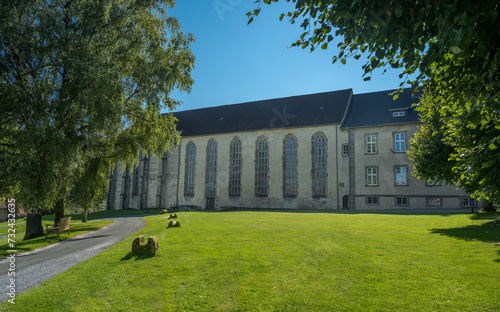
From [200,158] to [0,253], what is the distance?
32743mm

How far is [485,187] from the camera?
440 inches

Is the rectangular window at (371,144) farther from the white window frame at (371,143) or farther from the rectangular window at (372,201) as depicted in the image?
the rectangular window at (372,201)

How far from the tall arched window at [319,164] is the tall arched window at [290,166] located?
255 centimetres

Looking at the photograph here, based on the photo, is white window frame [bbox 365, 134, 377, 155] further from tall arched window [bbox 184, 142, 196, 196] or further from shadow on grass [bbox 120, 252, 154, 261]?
shadow on grass [bbox 120, 252, 154, 261]

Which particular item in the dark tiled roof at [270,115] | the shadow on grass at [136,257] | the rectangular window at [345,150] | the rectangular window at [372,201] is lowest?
the shadow on grass at [136,257]

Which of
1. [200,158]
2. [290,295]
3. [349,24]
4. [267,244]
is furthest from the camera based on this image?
[200,158]

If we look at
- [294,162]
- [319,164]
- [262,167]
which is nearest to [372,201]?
[319,164]

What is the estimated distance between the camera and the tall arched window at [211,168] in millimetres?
43406

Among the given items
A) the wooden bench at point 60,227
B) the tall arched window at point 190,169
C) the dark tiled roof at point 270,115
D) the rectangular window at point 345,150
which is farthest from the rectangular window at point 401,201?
the wooden bench at point 60,227

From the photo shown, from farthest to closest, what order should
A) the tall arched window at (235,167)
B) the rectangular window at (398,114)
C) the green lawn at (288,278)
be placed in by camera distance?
1. the tall arched window at (235,167)
2. the rectangular window at (398,114)
3. the green lawn at (288,278)

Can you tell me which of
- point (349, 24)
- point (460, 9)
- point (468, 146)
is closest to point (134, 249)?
point (349, 24)

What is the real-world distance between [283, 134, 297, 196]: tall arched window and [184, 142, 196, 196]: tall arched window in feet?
48.1

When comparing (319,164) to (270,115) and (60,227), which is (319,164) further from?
(60,227)

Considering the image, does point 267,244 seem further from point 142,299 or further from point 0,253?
point 0,253
